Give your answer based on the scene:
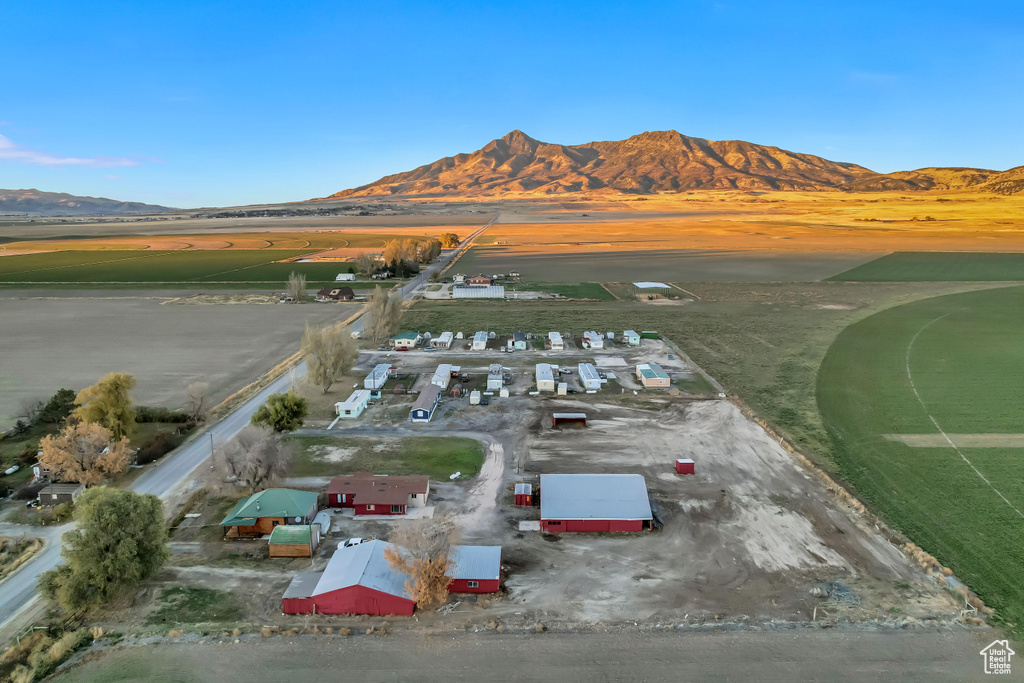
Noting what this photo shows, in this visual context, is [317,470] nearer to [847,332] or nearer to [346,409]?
[346,409]

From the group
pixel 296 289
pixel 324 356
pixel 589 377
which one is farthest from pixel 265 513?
pixel 296 289

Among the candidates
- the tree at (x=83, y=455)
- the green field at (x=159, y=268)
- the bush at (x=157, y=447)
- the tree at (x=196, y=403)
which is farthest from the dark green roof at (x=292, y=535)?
the green field at (x=159, y=268)

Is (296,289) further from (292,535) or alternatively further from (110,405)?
(292,535)

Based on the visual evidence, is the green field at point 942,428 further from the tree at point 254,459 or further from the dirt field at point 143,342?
the dirt field at point 143,342

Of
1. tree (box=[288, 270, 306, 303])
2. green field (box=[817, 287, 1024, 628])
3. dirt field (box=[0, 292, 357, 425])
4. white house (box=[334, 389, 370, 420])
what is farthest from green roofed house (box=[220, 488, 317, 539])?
tree (box=[288, 270, 306, 303])

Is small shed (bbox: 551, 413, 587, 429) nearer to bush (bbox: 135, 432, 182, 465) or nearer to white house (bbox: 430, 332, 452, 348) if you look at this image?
white house (bbox: 430, 332, 452, 348)

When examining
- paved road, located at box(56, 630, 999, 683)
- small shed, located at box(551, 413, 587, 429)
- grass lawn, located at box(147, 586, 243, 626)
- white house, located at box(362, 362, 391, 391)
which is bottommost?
paved road, located at box(56, 630, 999, 683)
